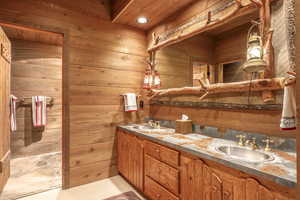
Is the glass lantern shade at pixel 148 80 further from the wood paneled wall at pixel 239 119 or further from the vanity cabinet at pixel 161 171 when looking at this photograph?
the vanity cabinet at pixel 161 171

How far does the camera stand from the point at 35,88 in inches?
132

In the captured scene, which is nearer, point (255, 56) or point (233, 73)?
point (255, 56)

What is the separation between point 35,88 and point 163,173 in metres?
3.17

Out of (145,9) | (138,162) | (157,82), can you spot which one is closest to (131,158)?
(138,162)

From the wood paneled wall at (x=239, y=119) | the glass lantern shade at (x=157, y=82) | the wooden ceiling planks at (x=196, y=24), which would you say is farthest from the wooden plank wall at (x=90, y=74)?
the wood paneled wall at (x=239, y=119)

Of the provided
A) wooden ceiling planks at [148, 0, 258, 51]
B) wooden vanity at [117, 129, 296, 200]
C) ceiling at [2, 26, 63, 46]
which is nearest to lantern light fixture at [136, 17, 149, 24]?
wooden ceiling planks at [148, 0, 258, 51]

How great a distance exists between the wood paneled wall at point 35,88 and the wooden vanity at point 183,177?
6.87ft

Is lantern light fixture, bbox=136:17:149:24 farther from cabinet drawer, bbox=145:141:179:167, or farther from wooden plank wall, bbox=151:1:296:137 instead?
cabinet drawer, bbox=145:141:179:167

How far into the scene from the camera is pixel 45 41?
3.38 meters

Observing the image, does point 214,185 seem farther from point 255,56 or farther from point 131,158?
point 131,158

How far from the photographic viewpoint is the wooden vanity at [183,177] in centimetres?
95

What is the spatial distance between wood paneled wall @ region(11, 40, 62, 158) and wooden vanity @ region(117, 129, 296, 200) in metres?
2.09

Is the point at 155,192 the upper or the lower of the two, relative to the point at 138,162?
lower

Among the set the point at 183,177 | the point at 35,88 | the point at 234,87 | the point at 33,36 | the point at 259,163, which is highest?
the point at 33,36
